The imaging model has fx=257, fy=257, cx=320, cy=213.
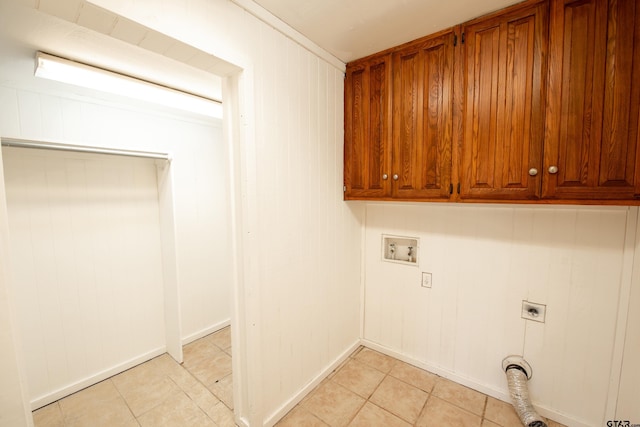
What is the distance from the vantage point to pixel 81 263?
1993mm

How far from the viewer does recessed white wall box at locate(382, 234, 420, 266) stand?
6.90ft

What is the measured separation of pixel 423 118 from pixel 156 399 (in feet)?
8.85

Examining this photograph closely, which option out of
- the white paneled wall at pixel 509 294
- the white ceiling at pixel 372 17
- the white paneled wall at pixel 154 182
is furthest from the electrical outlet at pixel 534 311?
the white paneled wall at pixel 154 182

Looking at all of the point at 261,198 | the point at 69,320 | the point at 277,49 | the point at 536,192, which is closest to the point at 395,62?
the point at 277,49

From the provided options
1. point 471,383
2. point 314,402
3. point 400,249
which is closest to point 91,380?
point 314,402

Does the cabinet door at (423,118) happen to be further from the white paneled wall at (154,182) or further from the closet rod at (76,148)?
the closet rod at (76,148)

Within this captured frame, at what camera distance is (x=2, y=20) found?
1.11 m

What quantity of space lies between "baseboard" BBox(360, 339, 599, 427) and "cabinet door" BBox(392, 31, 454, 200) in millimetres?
1363

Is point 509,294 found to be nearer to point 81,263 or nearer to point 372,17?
point 372,17

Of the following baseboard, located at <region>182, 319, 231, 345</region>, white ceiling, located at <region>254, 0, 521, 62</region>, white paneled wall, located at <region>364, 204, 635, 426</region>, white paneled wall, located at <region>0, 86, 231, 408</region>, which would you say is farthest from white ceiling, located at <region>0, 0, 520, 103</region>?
baseboard, located at <region>182, 319, 231, 345</region>

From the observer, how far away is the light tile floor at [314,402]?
1622 mm

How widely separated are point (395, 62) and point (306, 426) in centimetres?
243

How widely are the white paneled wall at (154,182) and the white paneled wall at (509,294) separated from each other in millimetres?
1444

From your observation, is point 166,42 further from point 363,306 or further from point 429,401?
point 429,401
